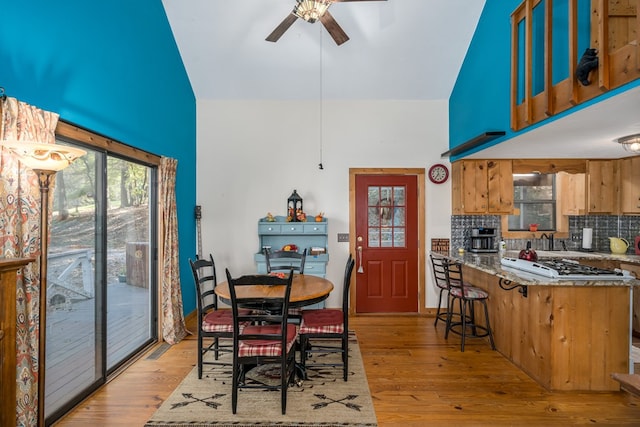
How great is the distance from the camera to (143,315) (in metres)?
3.71

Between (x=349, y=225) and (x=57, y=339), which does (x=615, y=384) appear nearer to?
(x=349, y=225)

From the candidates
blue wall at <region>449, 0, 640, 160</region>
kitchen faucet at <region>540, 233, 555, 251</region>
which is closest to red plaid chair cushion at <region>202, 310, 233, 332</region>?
blue wall at <region>449, 0, 640, 160</region>

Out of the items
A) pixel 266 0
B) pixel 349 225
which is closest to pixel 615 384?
pixel 349 225

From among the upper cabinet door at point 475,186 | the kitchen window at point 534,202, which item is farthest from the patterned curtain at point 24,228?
the kitchen window at point 534,202

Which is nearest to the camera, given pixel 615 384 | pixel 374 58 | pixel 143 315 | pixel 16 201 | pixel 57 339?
pixel 16 201

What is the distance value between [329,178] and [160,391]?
10.3 feet

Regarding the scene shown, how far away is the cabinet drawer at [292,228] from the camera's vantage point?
14.8 feet

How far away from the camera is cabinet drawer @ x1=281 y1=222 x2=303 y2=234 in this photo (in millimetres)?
4504

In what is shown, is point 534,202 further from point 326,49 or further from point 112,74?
point 112,74

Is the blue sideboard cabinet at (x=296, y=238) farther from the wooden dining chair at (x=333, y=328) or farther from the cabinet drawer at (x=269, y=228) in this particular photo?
the wooden dining chair at (x=333, y=328)

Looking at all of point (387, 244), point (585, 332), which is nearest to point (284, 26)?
point (387, 244)

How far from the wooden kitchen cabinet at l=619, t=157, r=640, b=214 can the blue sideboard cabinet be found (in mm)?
3836

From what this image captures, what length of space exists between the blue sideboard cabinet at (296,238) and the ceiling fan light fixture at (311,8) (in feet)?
8.02

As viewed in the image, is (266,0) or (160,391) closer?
(160,391)
